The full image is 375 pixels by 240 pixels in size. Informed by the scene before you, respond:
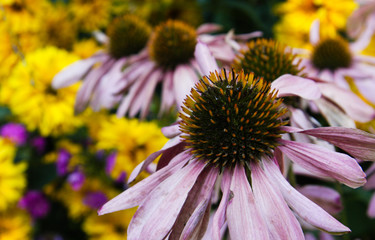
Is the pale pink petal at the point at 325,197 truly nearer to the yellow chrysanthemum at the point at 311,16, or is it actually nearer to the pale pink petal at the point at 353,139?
the pale pink petal at the point at 353,139

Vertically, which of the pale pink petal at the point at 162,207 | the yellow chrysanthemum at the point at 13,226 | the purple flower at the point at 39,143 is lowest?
the yellow chrysanthemum at the point at 13,226

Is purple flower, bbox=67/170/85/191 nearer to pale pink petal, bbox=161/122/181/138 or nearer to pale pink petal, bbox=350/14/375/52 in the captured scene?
pale pink petal, bbox=161/122/181/138

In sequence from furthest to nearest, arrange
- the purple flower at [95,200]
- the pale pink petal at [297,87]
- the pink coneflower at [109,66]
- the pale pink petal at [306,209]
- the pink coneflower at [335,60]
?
the purple flower at [95,200] → the pink coneflower at [109,66] → the pink coneflower at [335,60] → the pale pink petal at [297,87] → the pale pink petal at [306,209]

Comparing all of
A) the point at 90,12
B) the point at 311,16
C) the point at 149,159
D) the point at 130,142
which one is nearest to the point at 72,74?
the point at 130,142

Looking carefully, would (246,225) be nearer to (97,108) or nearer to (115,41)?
(97,108)

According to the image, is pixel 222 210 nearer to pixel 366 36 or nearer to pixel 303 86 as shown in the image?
pixel 303 86

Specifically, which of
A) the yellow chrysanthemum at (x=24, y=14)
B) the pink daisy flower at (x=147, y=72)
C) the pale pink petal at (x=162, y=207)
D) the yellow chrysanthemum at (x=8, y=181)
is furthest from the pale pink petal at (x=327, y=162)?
the yellow chrysanthemum at (x=24, y=14)

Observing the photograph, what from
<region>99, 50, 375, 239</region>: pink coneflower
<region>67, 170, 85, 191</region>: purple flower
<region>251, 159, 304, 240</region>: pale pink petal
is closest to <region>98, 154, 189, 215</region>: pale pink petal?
<region>99, 50, 375, 239</region>: pink coneflower
